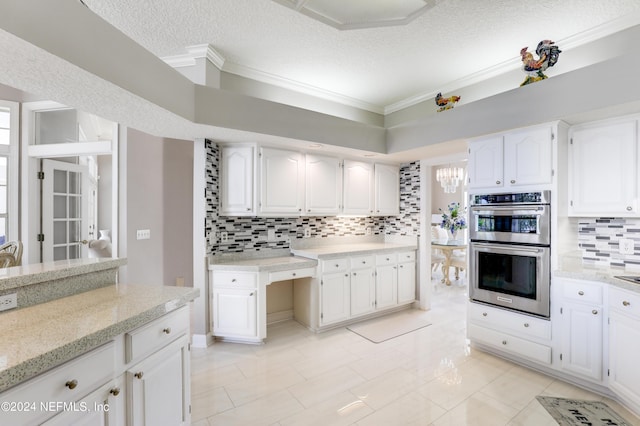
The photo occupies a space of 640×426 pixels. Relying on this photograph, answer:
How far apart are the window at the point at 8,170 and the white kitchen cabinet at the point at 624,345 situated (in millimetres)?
6453

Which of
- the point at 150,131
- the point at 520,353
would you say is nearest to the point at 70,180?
the point at 150,131

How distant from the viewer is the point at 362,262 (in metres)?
3.69

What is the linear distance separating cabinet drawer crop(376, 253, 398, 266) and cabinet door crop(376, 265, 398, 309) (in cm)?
5

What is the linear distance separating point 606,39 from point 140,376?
4205mm

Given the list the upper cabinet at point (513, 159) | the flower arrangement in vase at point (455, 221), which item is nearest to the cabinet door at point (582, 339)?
the upper cabinet at point (513, 159)

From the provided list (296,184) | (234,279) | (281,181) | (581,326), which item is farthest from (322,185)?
(581,326)

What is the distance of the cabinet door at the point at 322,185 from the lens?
3635 millimetres

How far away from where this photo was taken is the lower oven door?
253cm

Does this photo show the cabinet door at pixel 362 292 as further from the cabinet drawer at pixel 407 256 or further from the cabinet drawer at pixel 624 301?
the cabinet drawer at pixel 624 301

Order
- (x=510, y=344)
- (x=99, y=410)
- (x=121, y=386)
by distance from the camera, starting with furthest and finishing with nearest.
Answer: (x=510, y=344) → (x=121, y=386) → (x=99, y=410)

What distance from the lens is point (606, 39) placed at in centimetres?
251

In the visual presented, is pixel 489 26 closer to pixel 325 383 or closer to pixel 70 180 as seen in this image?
pixel 325 383

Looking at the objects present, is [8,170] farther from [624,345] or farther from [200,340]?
[624,345]

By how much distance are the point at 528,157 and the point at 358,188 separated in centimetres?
201
